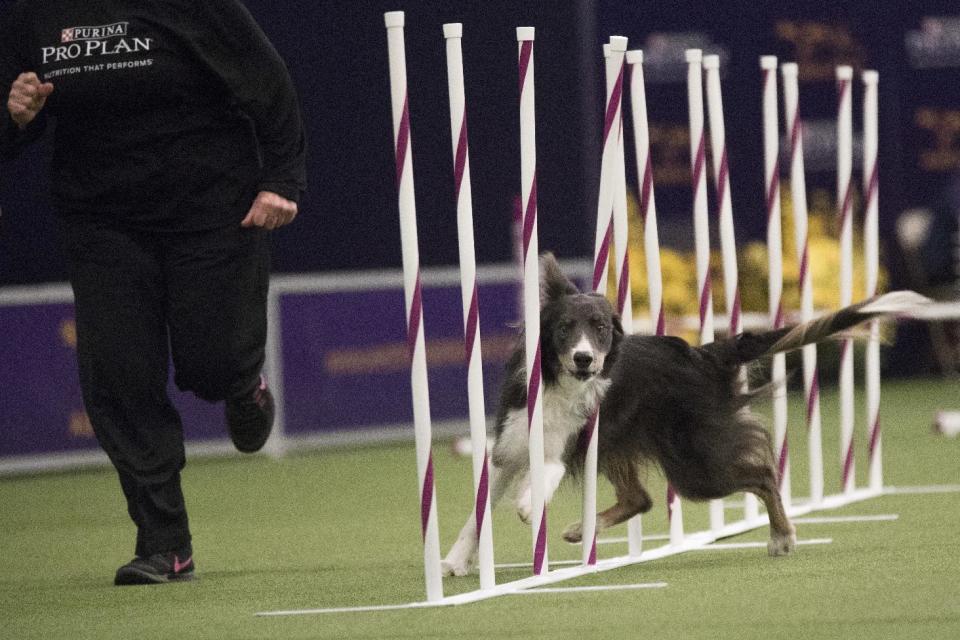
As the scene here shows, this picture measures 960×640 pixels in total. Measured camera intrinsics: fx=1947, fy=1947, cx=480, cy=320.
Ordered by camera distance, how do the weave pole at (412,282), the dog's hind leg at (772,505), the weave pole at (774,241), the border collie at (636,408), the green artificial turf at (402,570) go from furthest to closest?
the weave pole at (774,241) → the dog's hind leg at (772,505) → the border collie at (636,408) → the weave pole at (412,282) → the green artificial turf at (402,570)

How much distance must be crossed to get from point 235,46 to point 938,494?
3264 mm

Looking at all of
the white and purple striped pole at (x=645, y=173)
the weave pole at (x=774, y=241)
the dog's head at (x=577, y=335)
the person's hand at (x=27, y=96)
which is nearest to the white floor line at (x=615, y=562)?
the weave pole at (x=774, y=241)

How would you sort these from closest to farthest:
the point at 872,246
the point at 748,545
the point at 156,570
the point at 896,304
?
the point at 156,570 < the point at 896,304 < the point at 748,545 < the point at 872,246

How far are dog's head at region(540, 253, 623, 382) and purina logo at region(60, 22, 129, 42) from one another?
4.57 ft

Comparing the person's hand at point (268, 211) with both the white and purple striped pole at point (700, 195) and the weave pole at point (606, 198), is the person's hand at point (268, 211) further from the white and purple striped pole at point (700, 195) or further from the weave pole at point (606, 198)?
the white and purple striped pole at point (700, 195)

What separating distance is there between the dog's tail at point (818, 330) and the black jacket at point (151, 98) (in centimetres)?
144

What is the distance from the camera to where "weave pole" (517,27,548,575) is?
4895mm

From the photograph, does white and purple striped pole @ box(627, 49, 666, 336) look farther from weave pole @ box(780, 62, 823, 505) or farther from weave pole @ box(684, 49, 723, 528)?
weave pole @ box(780, 62, 823, 505)

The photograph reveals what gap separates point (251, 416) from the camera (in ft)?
18.2

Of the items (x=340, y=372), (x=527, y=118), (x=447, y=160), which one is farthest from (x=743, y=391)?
(x=447, y=160)

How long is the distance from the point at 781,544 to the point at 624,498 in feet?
1.89

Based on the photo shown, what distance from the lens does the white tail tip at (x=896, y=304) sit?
5.75 m

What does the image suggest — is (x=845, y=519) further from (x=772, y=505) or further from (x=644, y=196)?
(x=644, y=196)

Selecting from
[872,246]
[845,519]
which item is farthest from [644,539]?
[872,246]
